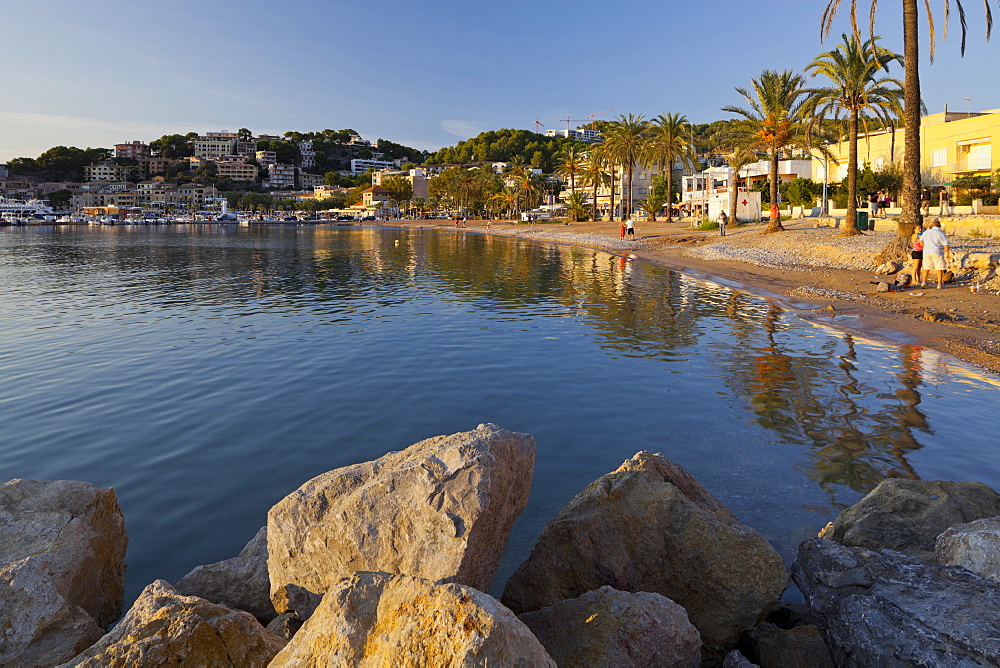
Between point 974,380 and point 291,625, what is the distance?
13376 mm

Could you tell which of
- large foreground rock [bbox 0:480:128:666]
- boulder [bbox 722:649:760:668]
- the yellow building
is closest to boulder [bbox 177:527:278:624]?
large foreground rock [bbox 0:480:128:666]

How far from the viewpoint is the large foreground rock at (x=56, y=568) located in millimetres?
4242

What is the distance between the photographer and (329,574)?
4387mm

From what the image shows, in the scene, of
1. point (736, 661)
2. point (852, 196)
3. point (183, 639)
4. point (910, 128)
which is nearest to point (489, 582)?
point (736, 661)

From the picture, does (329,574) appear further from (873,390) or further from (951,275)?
(951,275)

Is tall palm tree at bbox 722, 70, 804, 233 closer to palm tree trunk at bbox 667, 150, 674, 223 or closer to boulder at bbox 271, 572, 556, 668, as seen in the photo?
palm tree trunk at bbox 667, 150, 674, 223

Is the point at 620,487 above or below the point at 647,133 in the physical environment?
below

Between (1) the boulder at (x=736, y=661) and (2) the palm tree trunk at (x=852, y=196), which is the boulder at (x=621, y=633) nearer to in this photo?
(1) the boulder at (x=736, y=661)

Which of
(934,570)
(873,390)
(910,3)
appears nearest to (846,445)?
(873,390)

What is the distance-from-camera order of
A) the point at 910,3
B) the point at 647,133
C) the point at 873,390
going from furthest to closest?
the point at 647,133 < the point at 910,3 < the point at 873,390

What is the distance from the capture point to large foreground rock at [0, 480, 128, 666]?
424 cm

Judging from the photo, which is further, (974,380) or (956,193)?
(956,193)

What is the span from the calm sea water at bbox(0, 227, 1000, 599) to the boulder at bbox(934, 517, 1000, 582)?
2.42 m

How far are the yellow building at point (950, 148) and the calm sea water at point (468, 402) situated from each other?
126 ft
